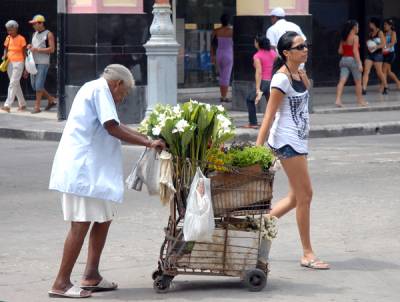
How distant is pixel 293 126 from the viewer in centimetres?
843

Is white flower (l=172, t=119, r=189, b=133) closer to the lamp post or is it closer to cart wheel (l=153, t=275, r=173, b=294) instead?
cart wheel (l=153, t=275, r=173, b=294)

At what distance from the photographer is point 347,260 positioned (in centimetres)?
884

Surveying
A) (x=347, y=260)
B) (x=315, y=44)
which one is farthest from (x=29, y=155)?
(x=315, y=44)

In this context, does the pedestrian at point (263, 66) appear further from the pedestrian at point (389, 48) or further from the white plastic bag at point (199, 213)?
the white plastic bag at point (199, 213)

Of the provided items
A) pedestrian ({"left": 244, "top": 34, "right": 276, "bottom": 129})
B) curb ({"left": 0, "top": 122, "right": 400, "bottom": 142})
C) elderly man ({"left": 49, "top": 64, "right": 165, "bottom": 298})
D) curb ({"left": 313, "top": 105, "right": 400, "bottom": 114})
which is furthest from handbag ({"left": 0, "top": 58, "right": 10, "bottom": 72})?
elderly man ({"left": 49, "top": 64, "right": 165, "bottom": 298})

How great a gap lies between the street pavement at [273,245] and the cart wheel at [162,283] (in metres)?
0.05

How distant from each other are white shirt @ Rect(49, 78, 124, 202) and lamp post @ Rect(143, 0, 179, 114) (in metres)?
9.23

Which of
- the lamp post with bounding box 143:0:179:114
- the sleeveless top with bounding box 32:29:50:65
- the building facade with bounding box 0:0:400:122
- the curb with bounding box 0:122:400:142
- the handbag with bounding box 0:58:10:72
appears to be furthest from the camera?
the handbag with bounding box 0:58:10:72

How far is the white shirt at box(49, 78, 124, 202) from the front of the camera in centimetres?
740

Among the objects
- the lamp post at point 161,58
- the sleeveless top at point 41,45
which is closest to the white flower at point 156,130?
the lamp post at point 161,58

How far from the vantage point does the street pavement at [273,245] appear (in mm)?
7770

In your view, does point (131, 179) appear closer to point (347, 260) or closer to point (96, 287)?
point (96, 287)

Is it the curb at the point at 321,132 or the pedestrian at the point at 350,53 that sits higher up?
the pedestrian at the point at 350,53

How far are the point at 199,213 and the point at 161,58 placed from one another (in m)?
9.78
